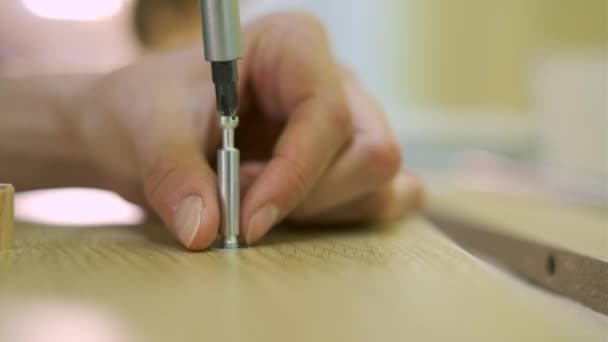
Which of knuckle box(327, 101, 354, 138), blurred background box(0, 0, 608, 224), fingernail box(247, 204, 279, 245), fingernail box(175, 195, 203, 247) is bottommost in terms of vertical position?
blurred background box(0, 0, 608, 224)

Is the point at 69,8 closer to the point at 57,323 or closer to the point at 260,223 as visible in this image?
the point at 260,223

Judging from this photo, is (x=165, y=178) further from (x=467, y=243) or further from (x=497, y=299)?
(x=467, y=243)

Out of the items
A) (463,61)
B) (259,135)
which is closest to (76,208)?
(259,135)

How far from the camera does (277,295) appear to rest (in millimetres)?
291

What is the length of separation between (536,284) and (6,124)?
42 centimetres

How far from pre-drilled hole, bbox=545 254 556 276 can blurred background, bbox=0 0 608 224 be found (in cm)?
74

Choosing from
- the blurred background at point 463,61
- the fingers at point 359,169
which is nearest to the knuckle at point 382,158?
the fingers at point 359,169

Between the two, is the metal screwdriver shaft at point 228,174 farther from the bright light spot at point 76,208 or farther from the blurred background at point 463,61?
the blurred background at point 463,61

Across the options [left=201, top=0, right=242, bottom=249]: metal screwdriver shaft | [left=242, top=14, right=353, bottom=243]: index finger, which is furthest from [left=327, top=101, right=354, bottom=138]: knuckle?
[left=201, top=0, right=242, bottom=249]: metal screwdriver shaft

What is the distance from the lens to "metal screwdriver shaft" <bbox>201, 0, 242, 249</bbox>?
0.33 m

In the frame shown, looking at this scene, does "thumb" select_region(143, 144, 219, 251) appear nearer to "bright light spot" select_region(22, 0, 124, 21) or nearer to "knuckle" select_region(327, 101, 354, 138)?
"knuckle" select_region(327, 101, 354, 138)

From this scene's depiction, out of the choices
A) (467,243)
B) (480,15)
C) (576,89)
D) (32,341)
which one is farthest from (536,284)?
(480,15)

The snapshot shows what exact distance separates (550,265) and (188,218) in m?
0.25

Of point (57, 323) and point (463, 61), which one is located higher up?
point (57, 323)
